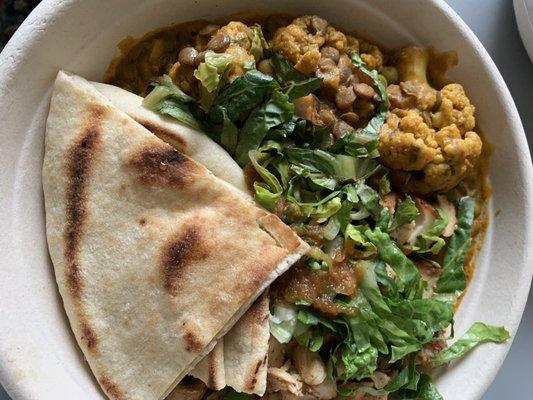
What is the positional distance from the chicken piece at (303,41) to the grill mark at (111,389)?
141cm

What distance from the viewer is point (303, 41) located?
255 cm

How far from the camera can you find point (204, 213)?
91.0 inches

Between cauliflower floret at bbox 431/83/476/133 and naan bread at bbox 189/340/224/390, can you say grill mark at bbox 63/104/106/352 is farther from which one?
cauliflower floret at bbox 431/83/476/133

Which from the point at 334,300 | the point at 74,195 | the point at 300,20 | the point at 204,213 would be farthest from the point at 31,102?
the point at 334,300

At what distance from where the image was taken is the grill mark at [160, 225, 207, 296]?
7.38ft

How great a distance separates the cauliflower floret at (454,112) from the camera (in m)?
2.60

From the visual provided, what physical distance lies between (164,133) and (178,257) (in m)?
0.49

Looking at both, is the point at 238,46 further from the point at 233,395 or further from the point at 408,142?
the point at 233,395

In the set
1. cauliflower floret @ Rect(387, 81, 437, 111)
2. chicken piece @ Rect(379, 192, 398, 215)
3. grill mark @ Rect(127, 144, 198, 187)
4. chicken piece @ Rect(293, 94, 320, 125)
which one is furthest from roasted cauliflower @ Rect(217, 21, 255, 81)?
chicken piece @ Rect(379, 192, 398, 215)

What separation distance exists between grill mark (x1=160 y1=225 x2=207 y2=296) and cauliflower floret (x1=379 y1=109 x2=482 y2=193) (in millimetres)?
865

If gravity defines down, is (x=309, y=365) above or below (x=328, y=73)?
below

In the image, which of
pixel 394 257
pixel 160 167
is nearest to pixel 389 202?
pixel 394 257

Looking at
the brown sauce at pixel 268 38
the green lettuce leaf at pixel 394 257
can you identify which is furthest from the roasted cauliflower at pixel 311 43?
the green lettuce leaf at pixel 394 257

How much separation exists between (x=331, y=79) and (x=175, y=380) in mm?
1313
